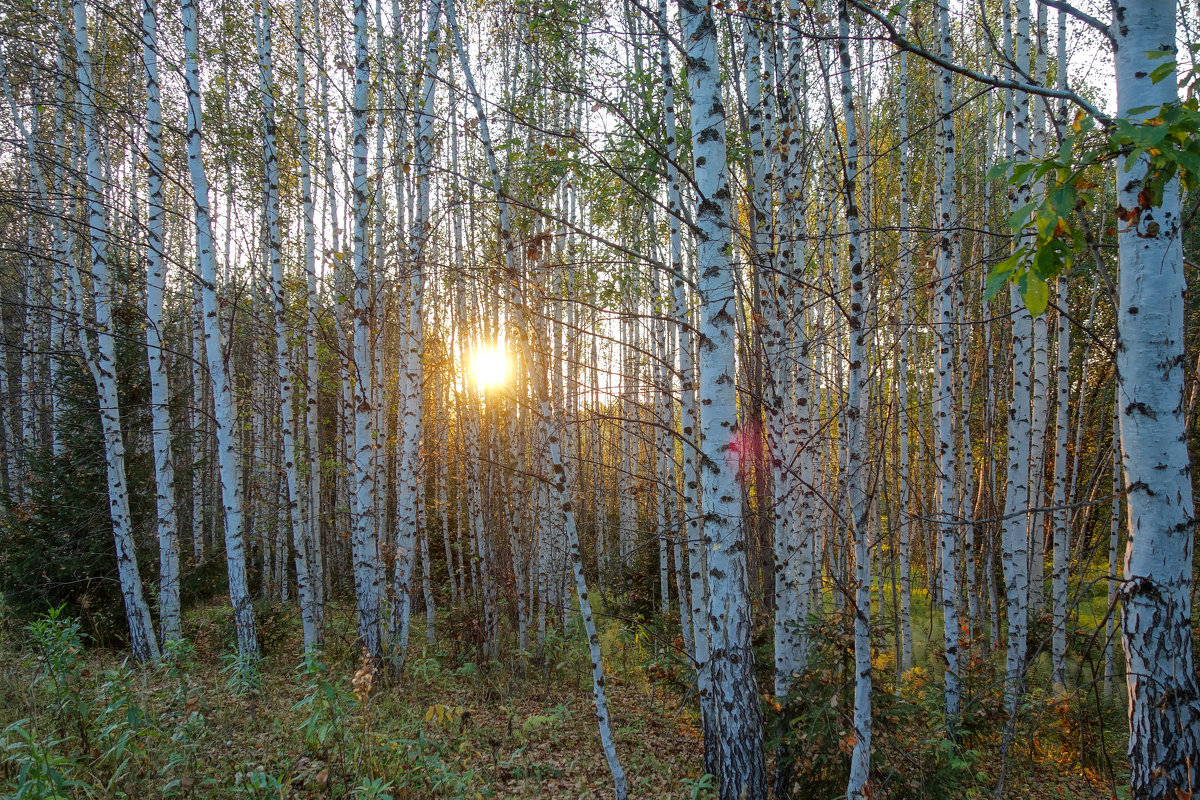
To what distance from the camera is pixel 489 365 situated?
904 cm

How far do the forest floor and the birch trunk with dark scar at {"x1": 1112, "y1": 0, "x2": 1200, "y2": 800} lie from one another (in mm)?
411

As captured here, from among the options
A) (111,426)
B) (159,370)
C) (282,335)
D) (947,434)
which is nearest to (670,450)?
(947,434)

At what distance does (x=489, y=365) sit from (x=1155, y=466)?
311 inches

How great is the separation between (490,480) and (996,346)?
11.0m

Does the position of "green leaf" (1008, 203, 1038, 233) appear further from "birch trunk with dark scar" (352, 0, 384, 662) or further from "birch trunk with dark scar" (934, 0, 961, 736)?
"birch trunk with dark scar" (352, 0, 384, 662)

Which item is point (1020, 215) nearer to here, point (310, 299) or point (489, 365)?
point (489, 365)

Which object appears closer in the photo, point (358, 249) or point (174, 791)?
point (174, 791)

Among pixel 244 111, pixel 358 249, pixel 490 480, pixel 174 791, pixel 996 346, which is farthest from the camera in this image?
pixel 996 346

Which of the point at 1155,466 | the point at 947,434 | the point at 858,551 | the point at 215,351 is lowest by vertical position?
the point at 858,551

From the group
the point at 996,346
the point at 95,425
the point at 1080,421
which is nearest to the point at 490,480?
the point at 95,425

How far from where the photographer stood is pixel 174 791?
11.6 ft

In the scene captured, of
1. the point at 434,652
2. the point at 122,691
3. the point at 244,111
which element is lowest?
the point at 434,652

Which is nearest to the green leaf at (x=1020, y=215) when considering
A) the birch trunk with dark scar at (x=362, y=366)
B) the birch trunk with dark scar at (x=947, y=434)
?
the birch trunk with dark scar at (x=947, y=434)

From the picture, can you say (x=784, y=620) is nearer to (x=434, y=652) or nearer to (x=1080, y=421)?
(x=434, y=652)
